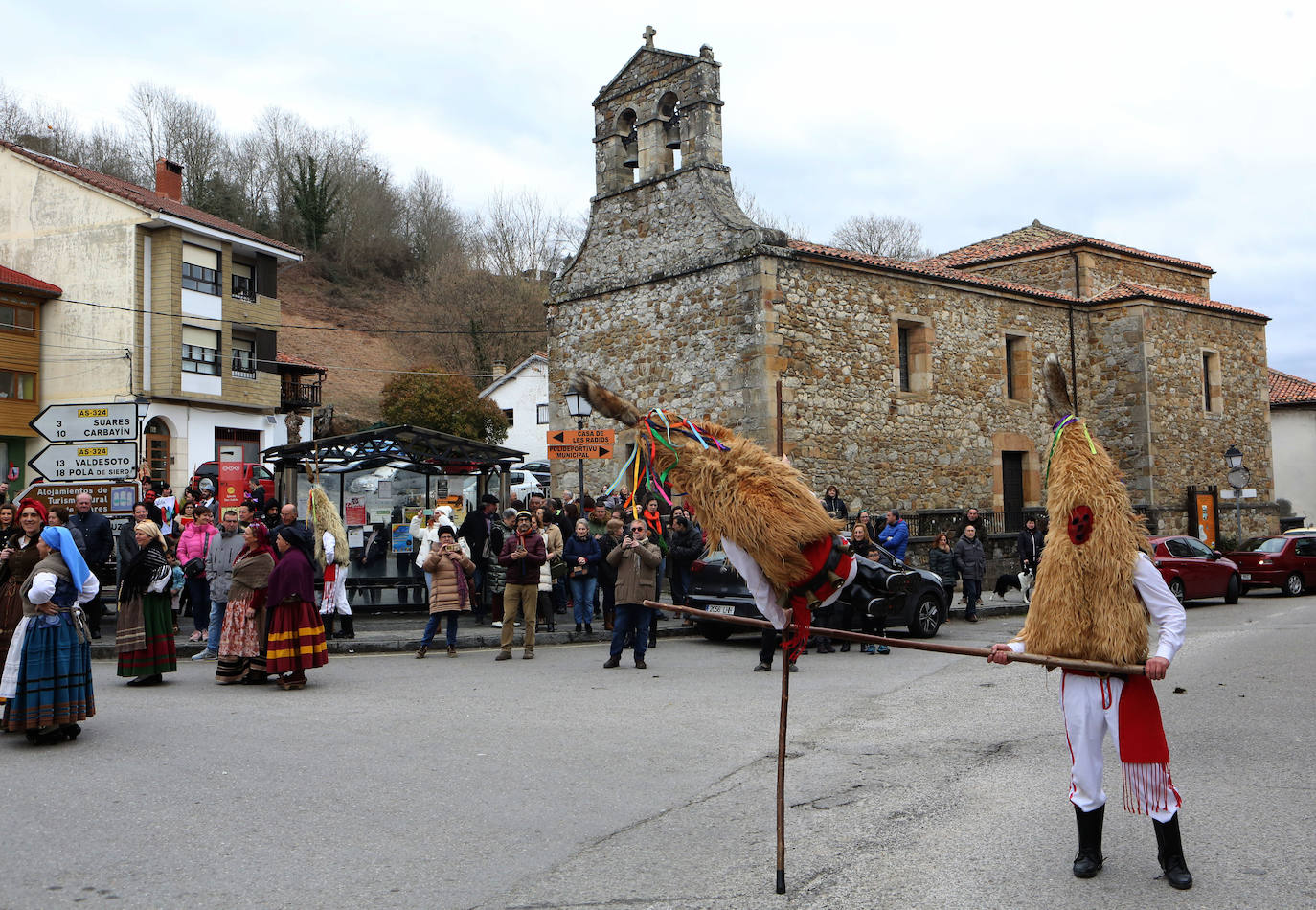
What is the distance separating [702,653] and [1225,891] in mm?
8846

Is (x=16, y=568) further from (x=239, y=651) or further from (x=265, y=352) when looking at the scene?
(x=265, y=352)

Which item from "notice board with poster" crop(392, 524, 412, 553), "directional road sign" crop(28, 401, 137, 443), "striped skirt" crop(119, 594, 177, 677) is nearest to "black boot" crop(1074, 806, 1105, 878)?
"striped skirt" crop(119, 594, 177, 677)

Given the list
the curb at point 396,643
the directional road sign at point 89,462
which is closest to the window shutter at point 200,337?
the directional road sign at point 89,462

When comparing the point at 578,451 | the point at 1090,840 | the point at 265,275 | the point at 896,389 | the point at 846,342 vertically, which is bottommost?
the point at 1090,840

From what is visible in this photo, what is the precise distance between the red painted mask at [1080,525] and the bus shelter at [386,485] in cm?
1275

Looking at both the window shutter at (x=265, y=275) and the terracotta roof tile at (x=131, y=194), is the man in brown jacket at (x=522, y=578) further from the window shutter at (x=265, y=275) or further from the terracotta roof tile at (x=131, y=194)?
the window shutter at (x=265, y=275)

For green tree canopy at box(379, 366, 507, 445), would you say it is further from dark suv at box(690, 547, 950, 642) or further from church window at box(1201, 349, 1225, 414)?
dark suv at box(690, 547, 950, 642)

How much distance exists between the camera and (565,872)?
485 cm

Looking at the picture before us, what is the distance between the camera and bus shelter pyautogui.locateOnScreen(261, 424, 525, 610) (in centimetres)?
1669

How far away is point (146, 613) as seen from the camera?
10000 millimetres

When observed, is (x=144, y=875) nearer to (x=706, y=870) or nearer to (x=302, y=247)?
(x=706, y=870)

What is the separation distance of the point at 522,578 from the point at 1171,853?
29.0 feet

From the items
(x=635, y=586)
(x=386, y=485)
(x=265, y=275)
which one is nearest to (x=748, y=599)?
(x=635, y=586)

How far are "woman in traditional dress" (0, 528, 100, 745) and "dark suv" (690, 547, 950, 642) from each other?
7.59m
